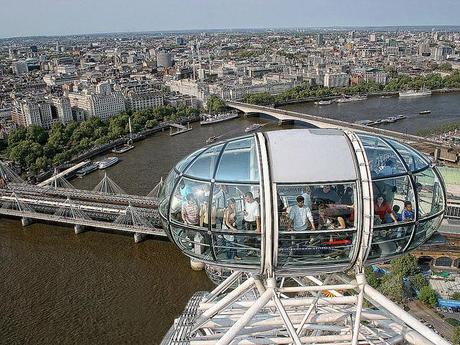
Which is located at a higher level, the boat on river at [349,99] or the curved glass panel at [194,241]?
the curved glass panel at [194,241]

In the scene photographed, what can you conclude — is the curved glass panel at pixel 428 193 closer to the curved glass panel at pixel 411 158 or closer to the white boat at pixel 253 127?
the curved glass panel at pixel 411 158

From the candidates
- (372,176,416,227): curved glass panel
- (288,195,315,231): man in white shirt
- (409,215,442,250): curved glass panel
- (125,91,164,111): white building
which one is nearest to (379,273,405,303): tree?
(409,215,442,250): curved glass panel

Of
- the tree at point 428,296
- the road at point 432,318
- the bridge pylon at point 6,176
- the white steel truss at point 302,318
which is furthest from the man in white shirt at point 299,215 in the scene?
the bridge pylon at point 6,176

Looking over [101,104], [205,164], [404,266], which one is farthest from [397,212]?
[101,104]

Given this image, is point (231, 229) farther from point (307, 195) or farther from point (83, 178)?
point (83, 178)

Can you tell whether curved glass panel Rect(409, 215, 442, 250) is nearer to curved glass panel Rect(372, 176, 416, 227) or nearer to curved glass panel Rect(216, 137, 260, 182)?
curved glass panel Rect(372, 176, 416, 227)

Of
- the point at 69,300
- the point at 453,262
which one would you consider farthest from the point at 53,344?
the point at 453,262

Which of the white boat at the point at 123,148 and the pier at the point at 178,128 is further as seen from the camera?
the pier at the point at 178,128
